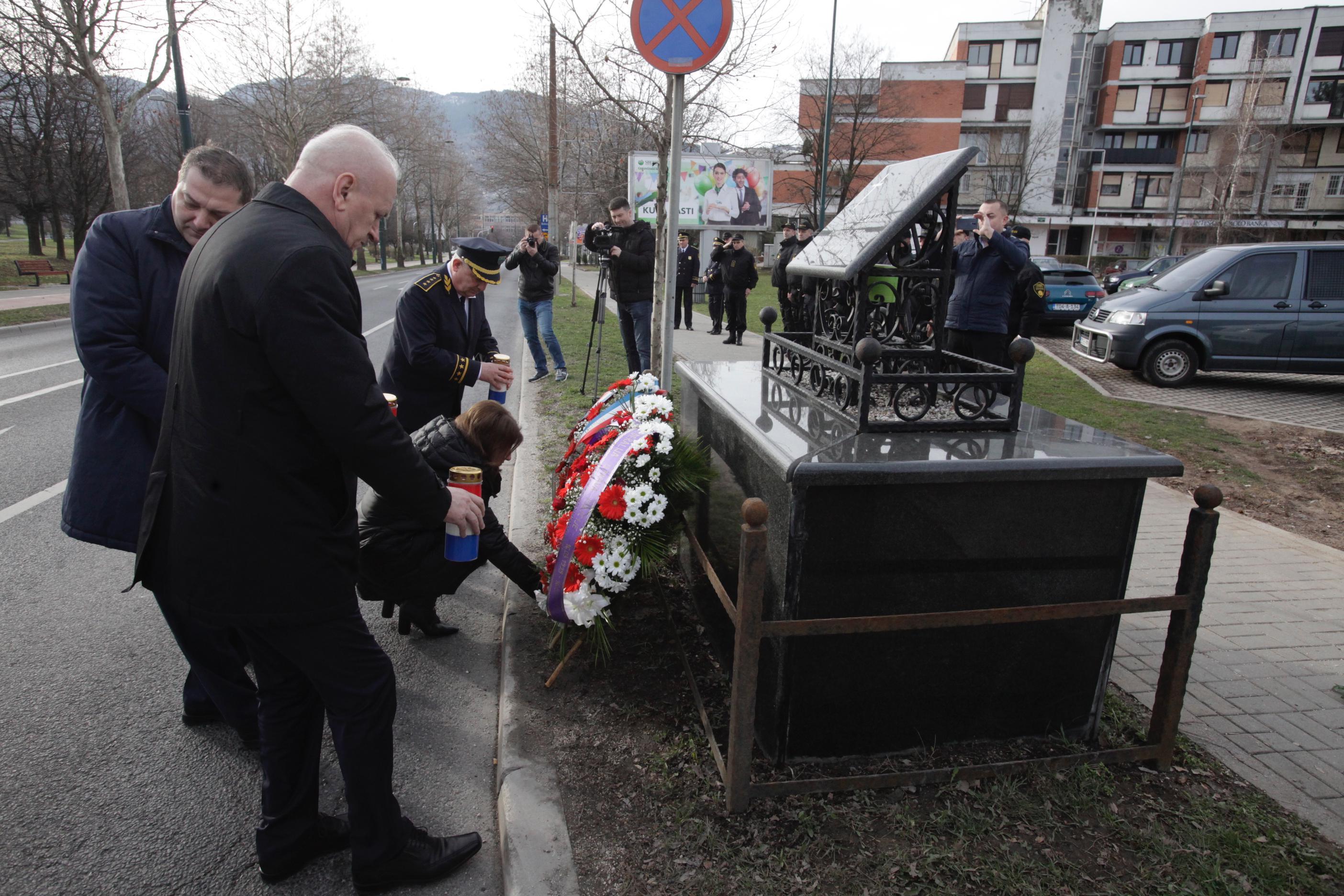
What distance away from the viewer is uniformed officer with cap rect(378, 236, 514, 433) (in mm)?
4207

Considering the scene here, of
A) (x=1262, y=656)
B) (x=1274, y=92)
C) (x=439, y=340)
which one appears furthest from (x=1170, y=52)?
(x=439, y=340)

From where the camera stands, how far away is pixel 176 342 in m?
2.01

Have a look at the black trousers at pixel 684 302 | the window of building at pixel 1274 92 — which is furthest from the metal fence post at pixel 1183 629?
the window of building at pixel 1274 92

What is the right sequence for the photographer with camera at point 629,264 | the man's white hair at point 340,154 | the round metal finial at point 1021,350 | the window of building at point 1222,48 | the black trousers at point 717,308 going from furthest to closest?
the window of building at point 1222,48 < the black trousers at point 717,308 < the photographer with camera at point 629,264 < the round metal finial at point 1021,350 < the man's white hair at point 340,154

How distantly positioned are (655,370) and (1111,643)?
184 inches

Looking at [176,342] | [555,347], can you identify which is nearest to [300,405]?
[176,342]

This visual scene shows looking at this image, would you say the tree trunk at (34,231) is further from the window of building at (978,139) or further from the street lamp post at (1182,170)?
the street lamp post at (1182,170)

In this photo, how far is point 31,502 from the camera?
209 inches

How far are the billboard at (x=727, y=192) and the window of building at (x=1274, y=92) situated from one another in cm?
5011

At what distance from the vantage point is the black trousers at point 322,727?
2113 mm

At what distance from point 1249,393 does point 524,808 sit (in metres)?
11.8

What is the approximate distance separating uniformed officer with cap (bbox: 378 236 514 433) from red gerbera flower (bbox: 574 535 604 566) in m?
1.38

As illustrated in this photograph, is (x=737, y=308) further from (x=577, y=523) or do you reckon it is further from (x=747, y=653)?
(x=747, y=653)

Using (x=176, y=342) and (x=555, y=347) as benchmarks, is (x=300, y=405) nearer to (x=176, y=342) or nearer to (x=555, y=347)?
(x=176, y=342)
